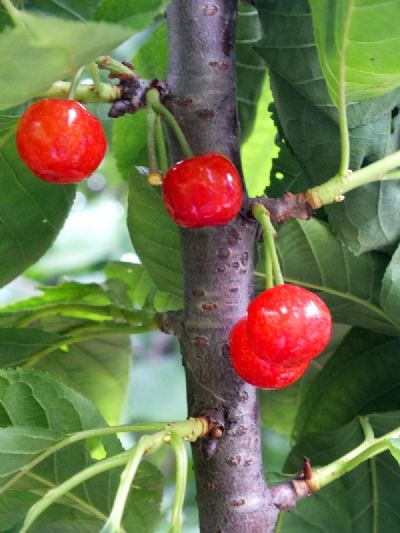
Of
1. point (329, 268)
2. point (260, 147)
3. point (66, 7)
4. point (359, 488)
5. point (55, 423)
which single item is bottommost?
point (359, 488)

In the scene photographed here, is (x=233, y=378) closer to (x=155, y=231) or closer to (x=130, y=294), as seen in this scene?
(x=155, y=231)

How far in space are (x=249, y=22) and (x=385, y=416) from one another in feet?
1.36

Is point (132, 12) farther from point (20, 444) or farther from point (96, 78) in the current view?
point (20, 444)

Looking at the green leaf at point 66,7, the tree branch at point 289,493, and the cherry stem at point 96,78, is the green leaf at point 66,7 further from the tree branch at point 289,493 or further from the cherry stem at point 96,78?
the tree branch at point 289,493

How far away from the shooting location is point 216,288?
2.10 feet

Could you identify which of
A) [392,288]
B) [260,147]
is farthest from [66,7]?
[392,288]

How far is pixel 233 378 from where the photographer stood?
646 mm

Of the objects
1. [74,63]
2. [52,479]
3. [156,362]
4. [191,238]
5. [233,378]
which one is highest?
[74,63]

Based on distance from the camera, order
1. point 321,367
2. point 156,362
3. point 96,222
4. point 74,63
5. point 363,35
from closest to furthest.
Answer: point 74,63 → point 363,35 → point 321,367 → point 96,222 → point 156,362

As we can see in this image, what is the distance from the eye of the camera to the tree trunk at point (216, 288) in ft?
2.06

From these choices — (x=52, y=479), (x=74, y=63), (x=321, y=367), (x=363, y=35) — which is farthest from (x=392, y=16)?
(x=321, y=367)

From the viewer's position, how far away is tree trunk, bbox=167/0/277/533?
0.63 m

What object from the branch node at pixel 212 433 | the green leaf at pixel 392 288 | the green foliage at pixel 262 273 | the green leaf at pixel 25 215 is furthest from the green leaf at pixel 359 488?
the green leaf at pixel 25 215

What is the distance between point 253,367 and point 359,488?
1.10 ft
